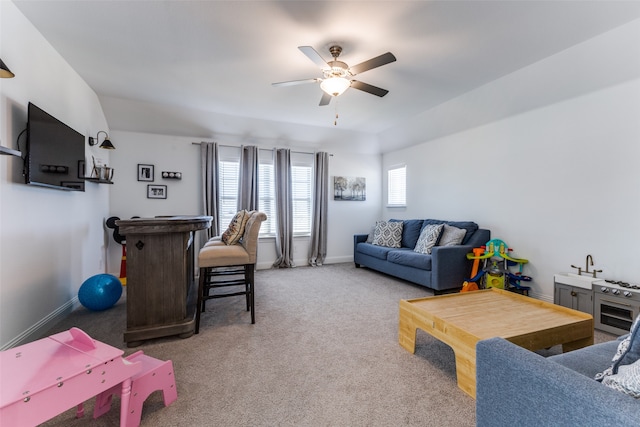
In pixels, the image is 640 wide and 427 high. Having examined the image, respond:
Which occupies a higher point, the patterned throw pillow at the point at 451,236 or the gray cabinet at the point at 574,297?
the patterned throw pillow at the point at 451,236

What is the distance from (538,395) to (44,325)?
3546 mm

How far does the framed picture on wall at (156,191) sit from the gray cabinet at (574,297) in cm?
547

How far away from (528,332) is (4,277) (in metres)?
3.53

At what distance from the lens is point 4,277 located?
197 cm

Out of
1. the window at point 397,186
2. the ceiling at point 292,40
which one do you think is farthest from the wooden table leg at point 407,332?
the window at point 397,186

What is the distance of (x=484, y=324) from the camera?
180cm

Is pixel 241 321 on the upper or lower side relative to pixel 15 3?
lower

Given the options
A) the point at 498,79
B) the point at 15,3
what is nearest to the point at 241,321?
the point at 15,3

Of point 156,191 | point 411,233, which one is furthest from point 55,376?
point 411,233

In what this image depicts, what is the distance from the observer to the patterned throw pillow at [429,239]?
156 inches

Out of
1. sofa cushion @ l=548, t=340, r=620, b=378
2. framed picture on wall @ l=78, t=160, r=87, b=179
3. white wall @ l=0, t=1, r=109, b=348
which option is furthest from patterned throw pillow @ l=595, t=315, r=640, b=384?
framed picture on wall @ l=78, t=160, r=87, b=179

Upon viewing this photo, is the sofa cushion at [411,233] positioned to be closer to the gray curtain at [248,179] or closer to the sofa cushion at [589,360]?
the gray curtain at [248,179]

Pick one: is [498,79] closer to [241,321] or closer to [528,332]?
[528,332]

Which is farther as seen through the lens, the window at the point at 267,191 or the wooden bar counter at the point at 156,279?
the window at the point at 267,191
